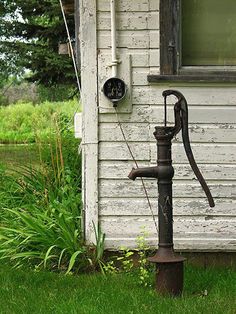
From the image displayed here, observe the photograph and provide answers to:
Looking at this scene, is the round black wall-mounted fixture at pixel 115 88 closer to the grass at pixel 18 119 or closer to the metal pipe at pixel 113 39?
the metal pipe at pixel 113 39

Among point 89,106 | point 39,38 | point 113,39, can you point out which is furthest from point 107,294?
point 39,38

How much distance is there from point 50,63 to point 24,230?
11.5 m

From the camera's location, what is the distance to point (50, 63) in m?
17.2

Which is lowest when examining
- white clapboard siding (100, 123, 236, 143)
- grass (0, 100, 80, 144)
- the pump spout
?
grass (0, 100, 80, 144)

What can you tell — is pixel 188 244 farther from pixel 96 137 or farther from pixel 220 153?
pixel 96 137

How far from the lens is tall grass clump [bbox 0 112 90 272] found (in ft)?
18.9

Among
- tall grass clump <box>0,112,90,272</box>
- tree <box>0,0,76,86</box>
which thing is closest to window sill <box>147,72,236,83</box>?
tall grass clump <box>0,112,90,272</box>

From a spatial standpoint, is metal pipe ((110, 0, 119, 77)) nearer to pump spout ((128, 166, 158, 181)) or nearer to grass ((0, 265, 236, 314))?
pump spout ((128, 166, 158, 181))

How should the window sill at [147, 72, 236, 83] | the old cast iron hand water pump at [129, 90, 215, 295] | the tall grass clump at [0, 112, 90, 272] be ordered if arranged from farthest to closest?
the tall grass clump at [0, 112, 90, 272]
the window sill at [147, 72, 236, 83]
the old cast iron hand water pump at [129, 90, 215, 295]

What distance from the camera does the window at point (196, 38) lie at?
18.3ft

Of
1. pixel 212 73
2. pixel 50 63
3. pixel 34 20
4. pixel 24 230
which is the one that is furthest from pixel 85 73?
pixel 34 20

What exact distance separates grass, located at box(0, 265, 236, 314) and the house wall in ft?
1.32

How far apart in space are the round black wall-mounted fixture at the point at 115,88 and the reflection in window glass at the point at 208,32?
20.3 inches

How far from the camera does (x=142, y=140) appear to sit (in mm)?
5672
